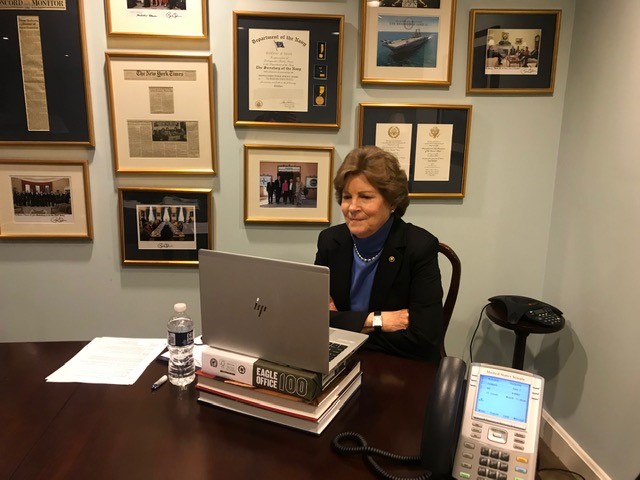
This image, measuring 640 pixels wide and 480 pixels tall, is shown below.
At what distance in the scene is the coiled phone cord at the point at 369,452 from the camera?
905mm

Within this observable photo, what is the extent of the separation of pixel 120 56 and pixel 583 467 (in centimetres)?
282

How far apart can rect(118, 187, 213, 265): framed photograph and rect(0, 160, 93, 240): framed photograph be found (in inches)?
7.6

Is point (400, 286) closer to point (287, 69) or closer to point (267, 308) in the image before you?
point (267, 308)

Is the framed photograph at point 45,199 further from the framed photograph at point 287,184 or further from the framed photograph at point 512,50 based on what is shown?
the framed photograph at point 512,50

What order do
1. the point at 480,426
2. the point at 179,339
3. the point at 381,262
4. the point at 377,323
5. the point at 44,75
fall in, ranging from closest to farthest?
the point at 480,426, the point at 179,339, the point at 377,323, the point at 381,262, the point at 44,75

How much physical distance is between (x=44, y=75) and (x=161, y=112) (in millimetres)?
561

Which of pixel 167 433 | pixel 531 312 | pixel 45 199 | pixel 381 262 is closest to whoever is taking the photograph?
pixel 167 433

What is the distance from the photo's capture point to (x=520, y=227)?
2412mm

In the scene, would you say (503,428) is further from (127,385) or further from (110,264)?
(110,264)

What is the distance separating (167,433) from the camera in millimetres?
1029

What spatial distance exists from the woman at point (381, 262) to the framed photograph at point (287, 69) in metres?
0.64

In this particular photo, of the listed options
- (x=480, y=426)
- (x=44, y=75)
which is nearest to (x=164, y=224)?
(x=44, y=75)

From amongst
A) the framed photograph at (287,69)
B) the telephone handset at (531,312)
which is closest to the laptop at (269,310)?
the telephone handset at (531,312)

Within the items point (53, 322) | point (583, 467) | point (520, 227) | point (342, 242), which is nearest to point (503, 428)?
point (342, 242)
